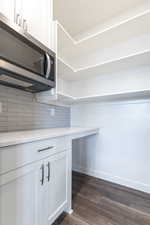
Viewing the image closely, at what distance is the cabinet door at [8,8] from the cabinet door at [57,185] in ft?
3.89

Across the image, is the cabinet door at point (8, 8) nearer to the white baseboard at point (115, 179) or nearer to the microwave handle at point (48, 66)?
the microwave handle at point (48, 66)

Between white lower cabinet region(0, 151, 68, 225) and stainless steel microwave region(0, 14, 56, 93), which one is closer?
white lower cabinet region(0, 151, 68, 225)

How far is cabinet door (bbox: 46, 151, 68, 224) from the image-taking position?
1.08m

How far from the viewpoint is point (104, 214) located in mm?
1329

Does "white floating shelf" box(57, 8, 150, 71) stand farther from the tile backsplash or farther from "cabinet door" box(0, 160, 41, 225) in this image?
"cabinet door" box(0, 160, 41, 225)

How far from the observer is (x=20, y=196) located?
82cm

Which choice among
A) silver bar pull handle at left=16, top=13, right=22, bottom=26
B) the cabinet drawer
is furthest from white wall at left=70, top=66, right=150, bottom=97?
silver bar pull handle at left=16, top=13, right=22, bottom=26

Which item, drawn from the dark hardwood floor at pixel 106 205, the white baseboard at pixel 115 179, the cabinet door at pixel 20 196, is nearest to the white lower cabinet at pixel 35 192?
the cabinet door at pixel 20 196

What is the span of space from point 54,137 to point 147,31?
1.63 meters

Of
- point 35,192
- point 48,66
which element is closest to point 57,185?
point 35,192

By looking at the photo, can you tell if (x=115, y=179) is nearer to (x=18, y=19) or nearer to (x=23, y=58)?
(x=23, y=58)

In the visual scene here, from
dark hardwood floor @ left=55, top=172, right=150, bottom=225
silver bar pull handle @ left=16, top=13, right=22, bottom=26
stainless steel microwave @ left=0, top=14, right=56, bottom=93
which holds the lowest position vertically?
dark hardwood floor @ left=55, top=172, right=150, bottom=225

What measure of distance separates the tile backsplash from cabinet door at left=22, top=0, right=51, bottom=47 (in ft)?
2.02

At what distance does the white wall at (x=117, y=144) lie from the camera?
1.80 m
